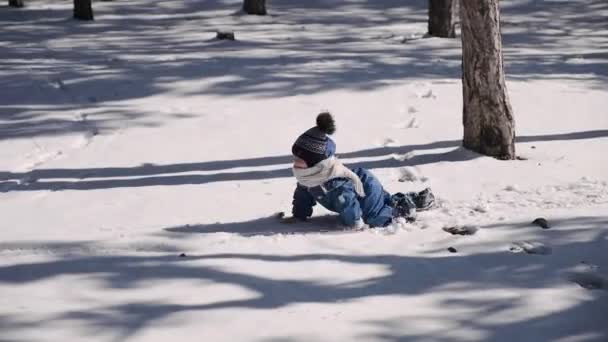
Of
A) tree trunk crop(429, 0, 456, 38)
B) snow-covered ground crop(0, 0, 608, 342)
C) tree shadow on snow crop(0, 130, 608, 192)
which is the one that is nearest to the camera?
snow-covered ground crop(0, 0, 608, 342)

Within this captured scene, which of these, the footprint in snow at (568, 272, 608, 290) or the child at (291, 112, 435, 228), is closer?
the footprint in snow at (568, 272, 608, 290)

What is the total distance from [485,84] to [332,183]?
124 inches

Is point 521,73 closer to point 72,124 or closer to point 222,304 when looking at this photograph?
point 72,124

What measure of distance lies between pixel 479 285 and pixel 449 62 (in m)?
8.84

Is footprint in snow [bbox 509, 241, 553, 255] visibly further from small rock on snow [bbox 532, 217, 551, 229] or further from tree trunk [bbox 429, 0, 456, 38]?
tree trunk [bbox 429, 0, 456, 38]

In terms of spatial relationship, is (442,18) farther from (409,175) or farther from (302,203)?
(302,203)

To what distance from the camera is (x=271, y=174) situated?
28.3 feet

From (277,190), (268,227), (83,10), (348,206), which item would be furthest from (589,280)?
(83,10)

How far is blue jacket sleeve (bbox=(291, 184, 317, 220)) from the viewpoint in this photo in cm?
698

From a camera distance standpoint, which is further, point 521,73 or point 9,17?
point 9,17

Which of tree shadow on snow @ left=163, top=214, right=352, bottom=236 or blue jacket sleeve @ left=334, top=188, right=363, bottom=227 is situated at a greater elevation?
blue jacket sleeve @ left=334, top=188, right=363, bottom=227

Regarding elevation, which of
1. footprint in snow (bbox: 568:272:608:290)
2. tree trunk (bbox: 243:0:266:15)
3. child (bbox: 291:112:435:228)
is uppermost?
tree trunk (bbox: 243:0:266:15)

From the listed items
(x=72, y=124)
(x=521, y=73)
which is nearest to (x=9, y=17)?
(x=72, y=124)

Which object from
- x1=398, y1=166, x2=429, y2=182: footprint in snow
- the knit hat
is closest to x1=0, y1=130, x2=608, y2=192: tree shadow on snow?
x1=398, y1=166, x2=429, y2=182: footprint in snow
